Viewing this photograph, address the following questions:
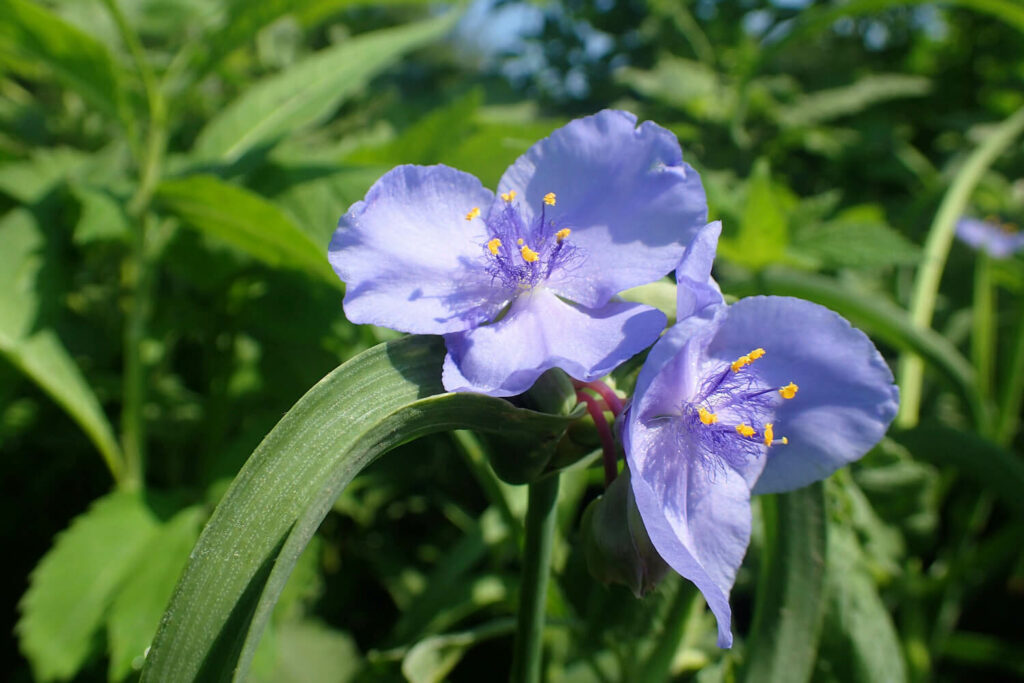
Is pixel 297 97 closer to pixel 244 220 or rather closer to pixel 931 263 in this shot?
pixel 244 220

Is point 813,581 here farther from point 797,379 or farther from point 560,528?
point 560,528

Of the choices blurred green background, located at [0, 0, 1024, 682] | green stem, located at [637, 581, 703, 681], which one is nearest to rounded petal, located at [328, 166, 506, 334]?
blurred green background, located at [0, 0, 1024, 682]

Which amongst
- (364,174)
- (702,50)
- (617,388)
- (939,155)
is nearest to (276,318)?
(364,174)

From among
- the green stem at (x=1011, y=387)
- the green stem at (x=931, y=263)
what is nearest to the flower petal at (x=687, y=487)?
the green stem at (x=931, y=263)

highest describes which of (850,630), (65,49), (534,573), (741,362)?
(65,49)

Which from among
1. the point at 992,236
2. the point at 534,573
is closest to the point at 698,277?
the point at 534,573
